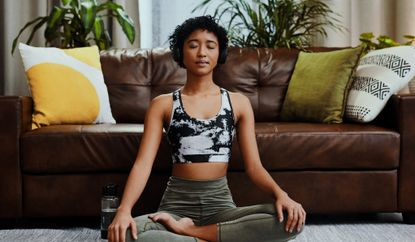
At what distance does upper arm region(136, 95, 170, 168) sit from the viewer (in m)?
2.01

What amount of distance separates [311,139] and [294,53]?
796 millimetres

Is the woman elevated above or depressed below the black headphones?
below

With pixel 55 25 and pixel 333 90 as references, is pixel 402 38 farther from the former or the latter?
pixel 55 25

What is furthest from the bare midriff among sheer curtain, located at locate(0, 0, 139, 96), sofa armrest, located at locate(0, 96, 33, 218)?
sheer curtain, located at locate(0, 0, 139, 96)

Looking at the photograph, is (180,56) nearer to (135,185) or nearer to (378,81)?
(135,185)

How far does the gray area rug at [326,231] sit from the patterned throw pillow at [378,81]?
1.47 ft

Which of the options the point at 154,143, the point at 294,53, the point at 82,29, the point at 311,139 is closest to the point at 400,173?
the point at 311,139

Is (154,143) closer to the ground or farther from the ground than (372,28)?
closer to the ground

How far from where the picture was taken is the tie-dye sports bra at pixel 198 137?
210 centimetres

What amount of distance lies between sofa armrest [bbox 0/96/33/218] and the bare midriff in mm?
869

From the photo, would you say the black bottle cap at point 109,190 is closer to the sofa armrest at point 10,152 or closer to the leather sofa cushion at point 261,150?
the leather sofa cushion at point 261,150

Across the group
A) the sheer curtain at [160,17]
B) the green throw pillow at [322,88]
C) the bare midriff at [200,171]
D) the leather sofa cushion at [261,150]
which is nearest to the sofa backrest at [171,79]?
the green throw pillow at [322,88]

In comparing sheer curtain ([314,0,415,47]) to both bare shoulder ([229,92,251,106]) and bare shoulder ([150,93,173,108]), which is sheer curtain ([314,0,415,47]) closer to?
bare shoulder ([229,92,251,106])

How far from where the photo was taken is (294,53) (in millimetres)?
3361
